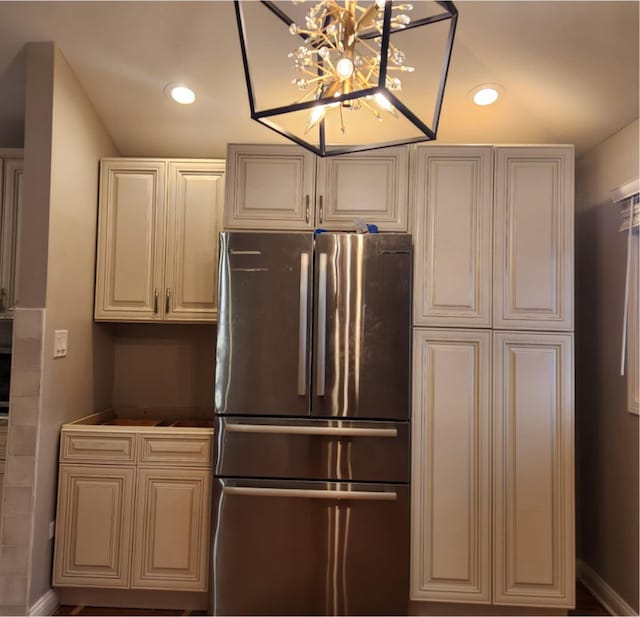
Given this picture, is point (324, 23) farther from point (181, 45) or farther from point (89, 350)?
point (89, 350)

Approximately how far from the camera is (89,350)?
108 inches

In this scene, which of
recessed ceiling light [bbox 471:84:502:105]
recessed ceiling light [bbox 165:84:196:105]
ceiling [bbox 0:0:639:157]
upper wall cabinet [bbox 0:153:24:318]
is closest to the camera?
ceiling [bbox 0:0:639:157]

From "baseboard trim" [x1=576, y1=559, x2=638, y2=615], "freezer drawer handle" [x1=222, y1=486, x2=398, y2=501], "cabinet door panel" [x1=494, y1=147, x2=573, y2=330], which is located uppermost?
"cabinet door panel" [x1=494, y1=147, x2=573, y2=330]

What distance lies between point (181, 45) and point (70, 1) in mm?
479

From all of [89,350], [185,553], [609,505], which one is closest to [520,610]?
[609,505]

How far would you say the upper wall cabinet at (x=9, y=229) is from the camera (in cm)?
275

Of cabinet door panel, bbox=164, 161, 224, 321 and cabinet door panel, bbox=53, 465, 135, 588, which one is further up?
cabinet door panel, bbox=164, 161, 224, 321

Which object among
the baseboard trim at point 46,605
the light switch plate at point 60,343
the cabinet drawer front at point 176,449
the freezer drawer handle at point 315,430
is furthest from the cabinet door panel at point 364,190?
the baseboard trim at point 46,605

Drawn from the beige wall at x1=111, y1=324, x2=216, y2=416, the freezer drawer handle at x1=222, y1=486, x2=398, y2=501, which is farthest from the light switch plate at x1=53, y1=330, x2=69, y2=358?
the freezer drawer handle at x1=222, y1=486, x2=398, y2=501

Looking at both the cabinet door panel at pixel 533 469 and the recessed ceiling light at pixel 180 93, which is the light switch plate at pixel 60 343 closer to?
the recessed ceiling light at pixel 180 93

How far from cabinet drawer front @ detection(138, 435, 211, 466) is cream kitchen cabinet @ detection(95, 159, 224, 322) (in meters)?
0.69

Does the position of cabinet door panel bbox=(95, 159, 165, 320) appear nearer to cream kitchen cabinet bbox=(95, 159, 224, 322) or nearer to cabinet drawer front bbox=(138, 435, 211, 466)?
cream kitchen cabinet bbox=(95, 159, 224, 322)

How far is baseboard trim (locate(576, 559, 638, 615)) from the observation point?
2369 mm

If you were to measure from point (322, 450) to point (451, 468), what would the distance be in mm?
616
